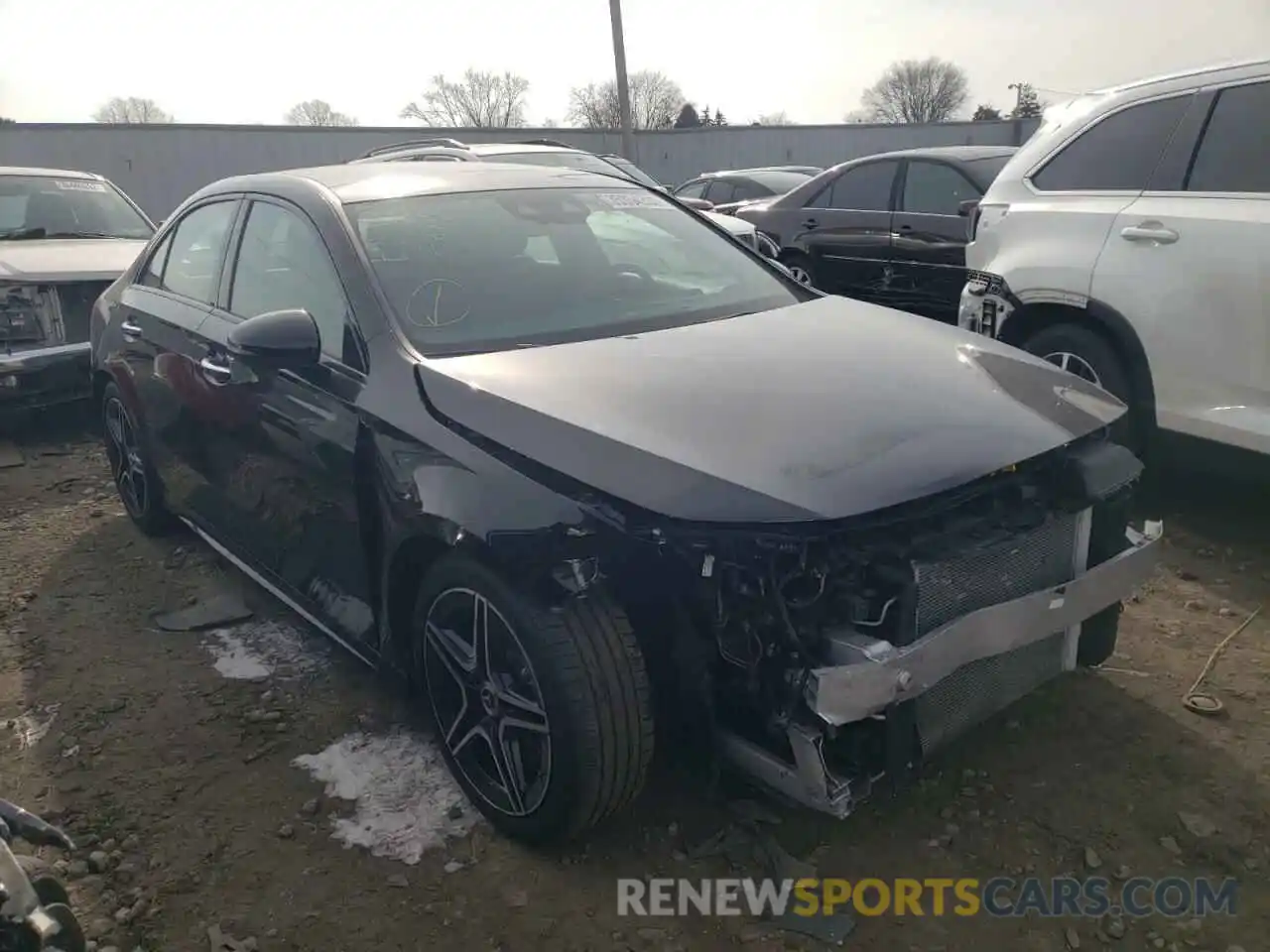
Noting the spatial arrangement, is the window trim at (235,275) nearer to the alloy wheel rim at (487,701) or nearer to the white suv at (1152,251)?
the alloy wheel rim at (487,701)

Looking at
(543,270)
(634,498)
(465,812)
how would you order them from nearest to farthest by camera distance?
(634,498) < (465,812) < (543,270)

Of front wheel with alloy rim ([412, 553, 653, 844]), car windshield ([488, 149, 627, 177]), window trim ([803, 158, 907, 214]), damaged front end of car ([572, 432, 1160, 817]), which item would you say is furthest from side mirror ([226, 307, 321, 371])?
car windshield ([488, 149, 627, 177])

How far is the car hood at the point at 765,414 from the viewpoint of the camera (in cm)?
212

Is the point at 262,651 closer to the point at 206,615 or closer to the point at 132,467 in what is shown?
the point at 206,615

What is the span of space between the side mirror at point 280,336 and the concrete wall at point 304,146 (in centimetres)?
1669

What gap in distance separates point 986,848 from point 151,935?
204cm

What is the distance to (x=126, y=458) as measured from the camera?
476cm

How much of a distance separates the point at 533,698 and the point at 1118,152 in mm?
3736

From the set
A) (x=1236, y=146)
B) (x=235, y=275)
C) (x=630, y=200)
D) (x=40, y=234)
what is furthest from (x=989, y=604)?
(x=40, y=234)

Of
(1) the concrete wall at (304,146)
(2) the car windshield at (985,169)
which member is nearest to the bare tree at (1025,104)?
(1) the concrete wall at (304,146)

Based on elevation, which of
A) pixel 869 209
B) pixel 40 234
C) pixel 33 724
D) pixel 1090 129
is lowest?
pixel 33 724

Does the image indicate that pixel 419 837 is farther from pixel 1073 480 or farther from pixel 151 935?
pixel 1073 480

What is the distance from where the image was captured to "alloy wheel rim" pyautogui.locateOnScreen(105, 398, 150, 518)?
180 inches

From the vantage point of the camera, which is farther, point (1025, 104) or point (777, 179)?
point (1025, 104)
